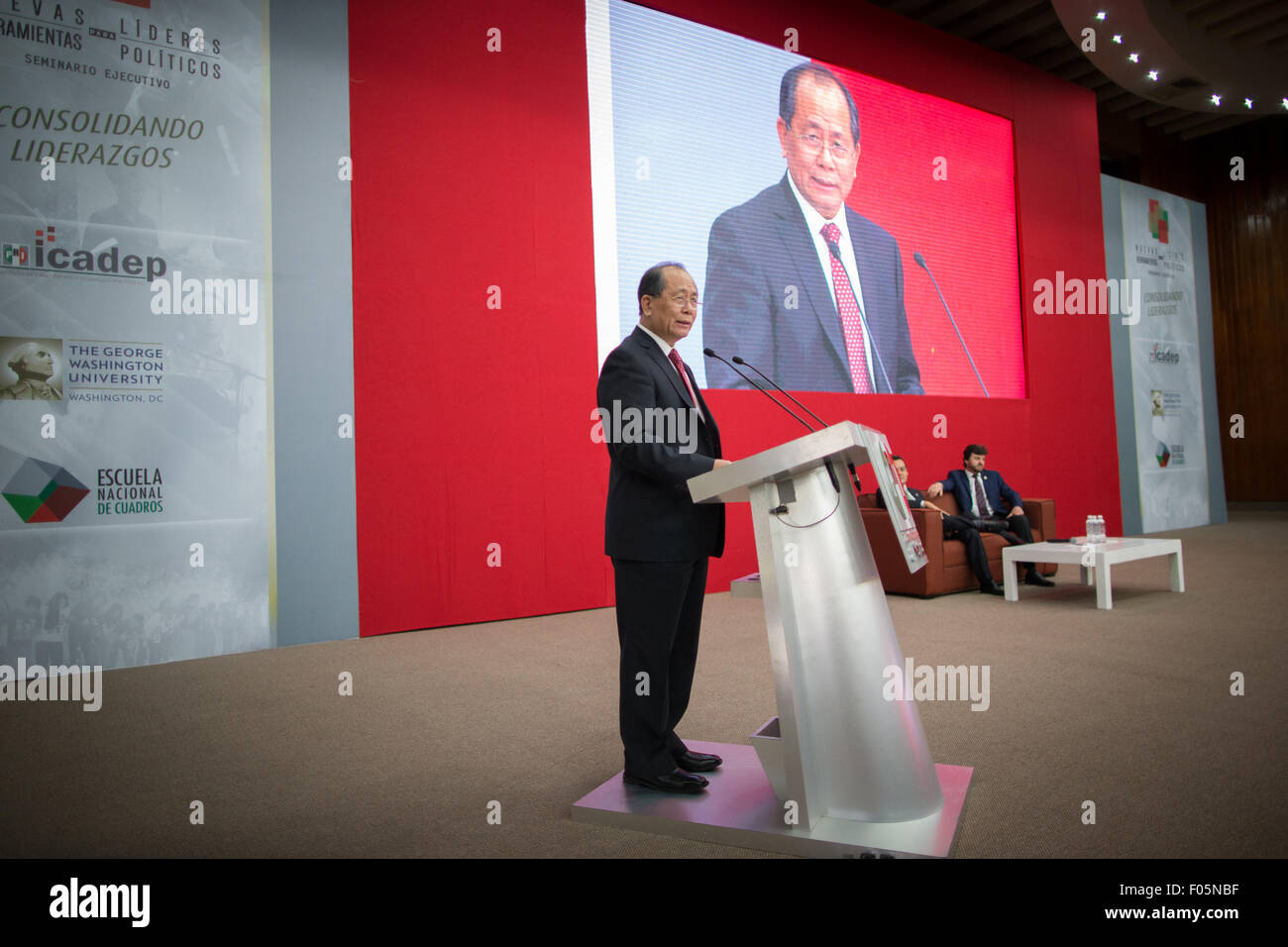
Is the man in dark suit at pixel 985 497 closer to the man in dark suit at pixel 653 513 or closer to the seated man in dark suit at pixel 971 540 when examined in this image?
the seated man in dark suit at pixel 971 540

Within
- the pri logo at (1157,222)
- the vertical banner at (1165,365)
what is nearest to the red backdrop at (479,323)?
the vertical banner at (1165,365)

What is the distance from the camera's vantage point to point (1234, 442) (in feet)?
39.6

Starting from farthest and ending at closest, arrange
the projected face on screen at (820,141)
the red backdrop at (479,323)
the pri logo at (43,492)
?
the projected face on screen at (820,141) < the red backdrop at (479,323) < the pri logo at (43,492)

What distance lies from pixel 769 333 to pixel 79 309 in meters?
4.25

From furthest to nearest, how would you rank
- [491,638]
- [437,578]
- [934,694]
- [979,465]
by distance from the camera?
[979,465] < [437,578] < [491,638] < [934,694]

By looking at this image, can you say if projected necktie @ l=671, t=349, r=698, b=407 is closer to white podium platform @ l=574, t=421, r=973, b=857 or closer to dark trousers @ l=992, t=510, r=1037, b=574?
white podium platform @ l=574, t=421, r=973, b=857

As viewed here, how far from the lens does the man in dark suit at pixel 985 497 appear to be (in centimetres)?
592

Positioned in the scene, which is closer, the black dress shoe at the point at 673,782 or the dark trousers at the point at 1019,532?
the black dress shoe at the point at 673,782

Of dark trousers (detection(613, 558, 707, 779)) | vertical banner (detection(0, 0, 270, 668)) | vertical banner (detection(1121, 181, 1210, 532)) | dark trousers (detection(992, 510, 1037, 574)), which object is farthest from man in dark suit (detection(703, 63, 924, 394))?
vertical banner (detection(1121, 181, 1210, 532))

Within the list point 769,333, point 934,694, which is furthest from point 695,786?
point 769,333

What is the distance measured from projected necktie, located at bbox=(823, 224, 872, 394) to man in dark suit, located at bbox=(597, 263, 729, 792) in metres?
4.77

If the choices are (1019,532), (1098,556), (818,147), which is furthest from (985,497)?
(818,147)

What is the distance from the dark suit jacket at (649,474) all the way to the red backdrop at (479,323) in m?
2.99
